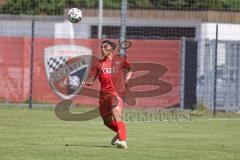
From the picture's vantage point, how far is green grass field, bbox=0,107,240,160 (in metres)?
13.1

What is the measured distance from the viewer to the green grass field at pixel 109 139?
1312 cm

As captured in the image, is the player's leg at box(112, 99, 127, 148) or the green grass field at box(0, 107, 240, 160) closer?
the green grass field at box(0, 107, 240, 160)

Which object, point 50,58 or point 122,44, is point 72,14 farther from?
point 50,58

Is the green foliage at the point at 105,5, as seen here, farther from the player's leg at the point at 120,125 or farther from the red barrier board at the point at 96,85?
the player's leg at the point at 120,125

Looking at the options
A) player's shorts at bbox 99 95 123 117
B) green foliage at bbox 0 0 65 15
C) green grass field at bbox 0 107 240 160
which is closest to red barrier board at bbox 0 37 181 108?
green grass field at bbox 0 107 240 160

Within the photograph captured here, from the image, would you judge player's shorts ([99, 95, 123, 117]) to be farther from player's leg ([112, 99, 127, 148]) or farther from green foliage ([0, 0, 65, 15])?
green foliage ([0, 0, 65, 15])

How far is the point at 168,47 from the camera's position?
2914cm

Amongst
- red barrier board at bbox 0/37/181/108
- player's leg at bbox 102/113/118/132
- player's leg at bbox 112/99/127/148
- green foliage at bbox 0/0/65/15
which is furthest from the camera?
green foliage at bbox 0/0/65/15

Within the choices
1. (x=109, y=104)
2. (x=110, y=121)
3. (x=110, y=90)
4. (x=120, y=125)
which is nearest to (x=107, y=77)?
(x=110, y=90)

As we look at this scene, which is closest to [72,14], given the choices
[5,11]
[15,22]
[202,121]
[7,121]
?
[7,121]

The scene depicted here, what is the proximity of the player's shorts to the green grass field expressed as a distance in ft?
2.15

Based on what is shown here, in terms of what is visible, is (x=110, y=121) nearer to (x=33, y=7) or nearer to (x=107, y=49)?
(x=107, y=49)

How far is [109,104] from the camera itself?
1487 centimetres

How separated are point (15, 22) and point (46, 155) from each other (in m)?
22.0
